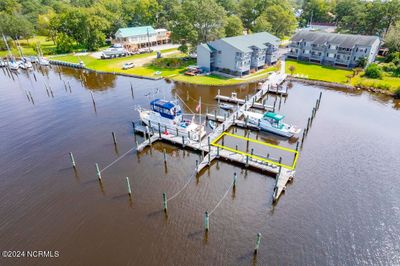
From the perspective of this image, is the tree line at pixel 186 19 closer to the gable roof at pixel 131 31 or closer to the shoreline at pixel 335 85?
the gable roof at pixel 131 31

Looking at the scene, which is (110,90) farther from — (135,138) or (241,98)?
(241,98)

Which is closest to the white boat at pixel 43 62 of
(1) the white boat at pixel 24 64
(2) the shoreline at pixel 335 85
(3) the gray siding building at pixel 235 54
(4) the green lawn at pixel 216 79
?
(1) the white boat at pixel 24 64

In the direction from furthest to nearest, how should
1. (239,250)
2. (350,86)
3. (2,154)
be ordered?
1. (350,86)
2. (2,154)
3. (239,250)

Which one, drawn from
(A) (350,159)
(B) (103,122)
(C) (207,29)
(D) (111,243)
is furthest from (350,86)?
(D) (111,243)

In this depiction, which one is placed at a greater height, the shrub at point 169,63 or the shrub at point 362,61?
the shrub at point 362,61

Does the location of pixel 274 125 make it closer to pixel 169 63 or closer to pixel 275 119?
pixel 275 119

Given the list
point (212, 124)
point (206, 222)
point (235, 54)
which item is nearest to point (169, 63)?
point (235, 54)

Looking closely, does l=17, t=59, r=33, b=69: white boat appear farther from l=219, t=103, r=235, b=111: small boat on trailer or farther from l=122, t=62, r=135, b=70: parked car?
l=219, t=103, r=235, b=111: small boat on trailer
